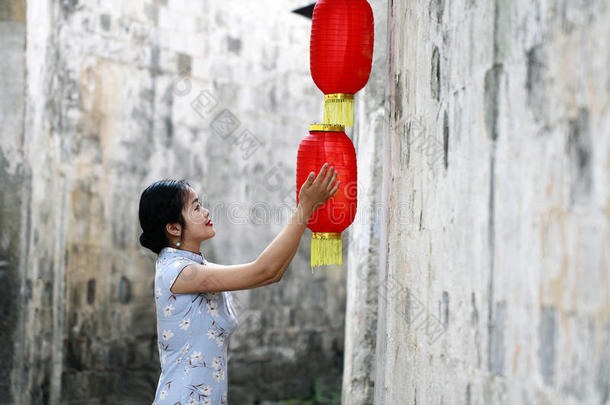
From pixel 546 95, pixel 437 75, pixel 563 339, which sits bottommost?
pixel 563 339

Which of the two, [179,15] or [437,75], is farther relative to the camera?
[179,15]

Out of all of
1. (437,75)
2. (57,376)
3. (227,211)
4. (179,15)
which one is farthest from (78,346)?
(437,75)

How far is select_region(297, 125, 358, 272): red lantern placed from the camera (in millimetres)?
2682

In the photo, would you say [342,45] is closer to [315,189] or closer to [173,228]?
[315,189]

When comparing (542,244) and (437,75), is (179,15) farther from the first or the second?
(542,244)

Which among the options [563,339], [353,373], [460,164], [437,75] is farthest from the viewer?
[353,373]

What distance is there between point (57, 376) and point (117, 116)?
237 cm

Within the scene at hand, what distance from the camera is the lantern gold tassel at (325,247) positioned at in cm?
278

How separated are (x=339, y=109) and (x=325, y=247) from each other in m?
0.60

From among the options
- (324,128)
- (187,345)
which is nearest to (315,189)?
(324,128)

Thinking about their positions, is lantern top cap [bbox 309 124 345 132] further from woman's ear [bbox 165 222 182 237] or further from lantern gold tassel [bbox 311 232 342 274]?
woman's ear [bbox 165 222 182 237]

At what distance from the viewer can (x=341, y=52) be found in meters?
2.78

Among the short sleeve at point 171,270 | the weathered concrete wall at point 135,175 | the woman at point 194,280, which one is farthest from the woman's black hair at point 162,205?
the weathered concrete wall at point 135,175

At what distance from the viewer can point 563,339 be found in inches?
50.5
